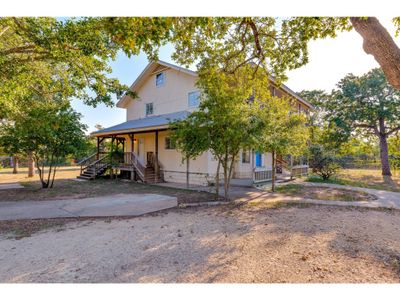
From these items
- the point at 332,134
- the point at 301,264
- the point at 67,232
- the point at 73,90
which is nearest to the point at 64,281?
the point at 67,232

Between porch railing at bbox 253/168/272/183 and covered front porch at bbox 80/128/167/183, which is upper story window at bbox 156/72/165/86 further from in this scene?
porch railing at bbox 253/168/272/183

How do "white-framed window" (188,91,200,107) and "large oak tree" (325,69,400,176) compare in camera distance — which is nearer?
"white-framed window" (188,91,200,107)

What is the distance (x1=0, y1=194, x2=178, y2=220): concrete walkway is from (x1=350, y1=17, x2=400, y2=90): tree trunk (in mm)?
6636

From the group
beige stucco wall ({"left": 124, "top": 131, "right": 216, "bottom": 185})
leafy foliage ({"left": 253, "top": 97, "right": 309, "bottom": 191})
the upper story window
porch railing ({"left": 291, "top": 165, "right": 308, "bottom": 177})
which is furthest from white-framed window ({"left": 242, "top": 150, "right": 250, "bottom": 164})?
the upper story window

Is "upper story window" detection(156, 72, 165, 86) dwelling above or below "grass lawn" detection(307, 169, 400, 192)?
above

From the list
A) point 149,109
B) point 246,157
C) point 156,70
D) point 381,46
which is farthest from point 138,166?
point 381,46

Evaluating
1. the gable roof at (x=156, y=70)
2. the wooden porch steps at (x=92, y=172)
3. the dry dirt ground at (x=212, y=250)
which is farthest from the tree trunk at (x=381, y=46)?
the wooden porch steps at (x=92, y=172)

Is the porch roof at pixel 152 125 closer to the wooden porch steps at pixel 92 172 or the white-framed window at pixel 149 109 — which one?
the white-framed window at pixel 149 109

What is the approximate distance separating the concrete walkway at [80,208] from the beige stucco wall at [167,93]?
26.7 feet

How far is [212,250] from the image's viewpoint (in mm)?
4098

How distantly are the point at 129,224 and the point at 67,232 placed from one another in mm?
1380

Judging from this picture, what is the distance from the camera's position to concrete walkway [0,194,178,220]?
256 inches

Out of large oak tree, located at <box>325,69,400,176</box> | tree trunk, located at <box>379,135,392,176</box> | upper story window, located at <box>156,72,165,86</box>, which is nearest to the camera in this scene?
upper story window, located at <box>156,72,165,86</box>
